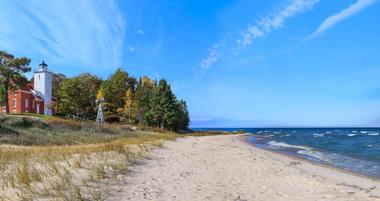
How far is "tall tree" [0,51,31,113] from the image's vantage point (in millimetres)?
50497

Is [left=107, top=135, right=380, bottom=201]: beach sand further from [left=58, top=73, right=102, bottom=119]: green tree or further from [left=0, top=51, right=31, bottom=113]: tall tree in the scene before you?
[left=58, top=73, right=102, bottom=119]: green tree

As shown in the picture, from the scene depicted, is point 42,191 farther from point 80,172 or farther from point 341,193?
point 341,193

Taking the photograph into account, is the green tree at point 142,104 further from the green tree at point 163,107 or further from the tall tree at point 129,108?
the green tree at point 163,107

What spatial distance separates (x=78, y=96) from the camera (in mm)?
65562

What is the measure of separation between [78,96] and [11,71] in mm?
15944

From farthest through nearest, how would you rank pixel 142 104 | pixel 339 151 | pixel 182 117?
pixel 182 117
pixel 142 104
pixel 339 151

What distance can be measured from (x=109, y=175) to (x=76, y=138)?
21308mm

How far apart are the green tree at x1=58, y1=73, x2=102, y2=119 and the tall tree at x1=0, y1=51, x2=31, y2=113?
12476mm

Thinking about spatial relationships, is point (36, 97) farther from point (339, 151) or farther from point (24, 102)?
point (339, 151)

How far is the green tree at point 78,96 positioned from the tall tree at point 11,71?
40.9 ft

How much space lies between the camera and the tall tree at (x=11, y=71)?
50.5 metres

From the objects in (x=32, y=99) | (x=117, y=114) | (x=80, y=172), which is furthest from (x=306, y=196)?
(x=117, y=114)

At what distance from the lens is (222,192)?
27.6 ft

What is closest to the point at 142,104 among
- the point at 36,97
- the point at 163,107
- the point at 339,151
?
the point at 163,107
